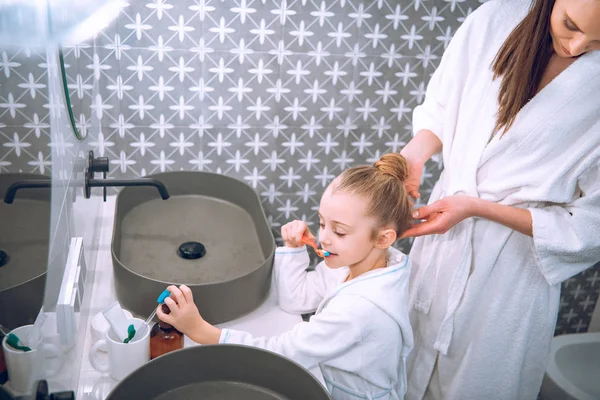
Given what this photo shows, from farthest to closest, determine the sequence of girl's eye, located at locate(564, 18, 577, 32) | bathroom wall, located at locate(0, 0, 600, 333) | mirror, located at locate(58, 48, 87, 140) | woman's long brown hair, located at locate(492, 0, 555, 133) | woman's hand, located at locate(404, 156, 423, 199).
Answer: bathroom wall, located at locate(0, 0, 600, 333) → woman's hand, located at locate(404, 156, 423, 199) → woman's long brown hair, located at locate(492, 0, 555, 133) → girl's eye, located at locate(564, 18, 577, 32) → mirror, located at locate(58, 48, 87, 140)

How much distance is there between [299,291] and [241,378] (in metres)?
0.38

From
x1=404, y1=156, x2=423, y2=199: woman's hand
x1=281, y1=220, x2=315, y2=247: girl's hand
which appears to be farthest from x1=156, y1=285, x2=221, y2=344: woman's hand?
x1=404, y1=156, x2=423, y2=199: woman's hand

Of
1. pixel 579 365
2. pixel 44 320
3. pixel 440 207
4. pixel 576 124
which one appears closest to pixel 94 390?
pixel 44 320

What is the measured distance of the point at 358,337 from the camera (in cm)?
118

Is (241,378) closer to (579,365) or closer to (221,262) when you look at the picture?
(221,262)

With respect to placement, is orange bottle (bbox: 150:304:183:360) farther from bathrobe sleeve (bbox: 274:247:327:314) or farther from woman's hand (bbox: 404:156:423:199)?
woman's hand (bbox: 404:156:423:199)

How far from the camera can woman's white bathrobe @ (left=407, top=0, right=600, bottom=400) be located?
4.59 feet

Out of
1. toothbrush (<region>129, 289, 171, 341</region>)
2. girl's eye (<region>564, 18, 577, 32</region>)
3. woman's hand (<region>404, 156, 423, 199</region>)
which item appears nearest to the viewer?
toothbrush (<region>129, 289, 171, 341</region>)

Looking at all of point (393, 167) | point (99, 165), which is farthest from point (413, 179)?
point (99, 165)

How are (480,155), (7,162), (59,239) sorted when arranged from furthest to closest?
(480,155), (59,239), (7,162)

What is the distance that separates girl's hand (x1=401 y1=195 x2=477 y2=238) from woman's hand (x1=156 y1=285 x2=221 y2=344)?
0.54m

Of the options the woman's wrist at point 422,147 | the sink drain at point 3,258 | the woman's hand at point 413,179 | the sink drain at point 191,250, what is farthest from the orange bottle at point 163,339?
the woman's wrist at point 422,147

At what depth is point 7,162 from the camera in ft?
2.05

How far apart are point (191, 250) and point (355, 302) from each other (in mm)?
482
